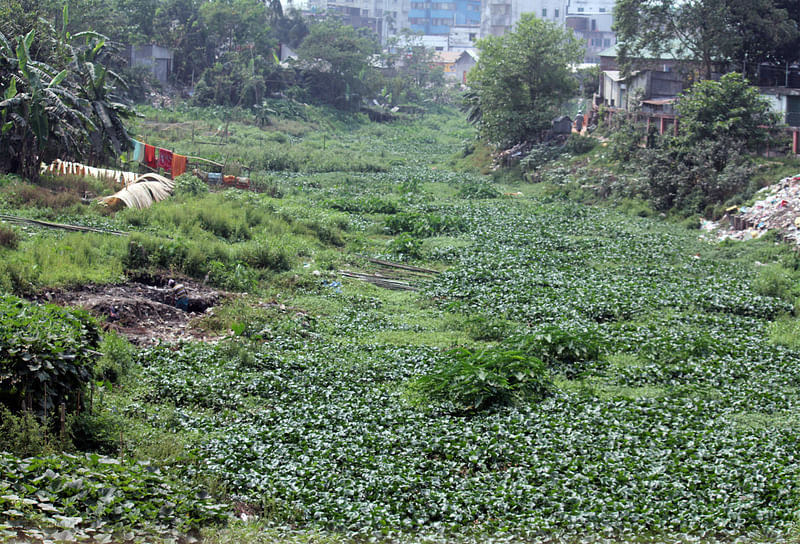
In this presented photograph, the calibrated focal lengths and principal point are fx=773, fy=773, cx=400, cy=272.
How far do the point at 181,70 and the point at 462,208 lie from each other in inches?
1211

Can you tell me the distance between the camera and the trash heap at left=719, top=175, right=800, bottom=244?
59.5 feet

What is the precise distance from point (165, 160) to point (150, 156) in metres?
0.81

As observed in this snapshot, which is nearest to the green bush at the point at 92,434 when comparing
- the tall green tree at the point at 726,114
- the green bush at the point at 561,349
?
the green bush at the point at 561,349

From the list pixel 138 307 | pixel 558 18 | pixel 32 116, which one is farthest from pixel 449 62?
pixel 138 307

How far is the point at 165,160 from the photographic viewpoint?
78.8 ft

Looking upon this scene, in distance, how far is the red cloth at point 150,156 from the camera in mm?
24328

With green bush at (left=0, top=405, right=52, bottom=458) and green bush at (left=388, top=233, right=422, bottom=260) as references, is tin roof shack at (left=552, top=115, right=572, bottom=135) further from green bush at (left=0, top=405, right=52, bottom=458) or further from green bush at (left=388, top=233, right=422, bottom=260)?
green bush at (left=0, top=405, right=52, bottom=458)

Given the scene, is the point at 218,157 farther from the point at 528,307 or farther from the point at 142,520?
the point at 142,520

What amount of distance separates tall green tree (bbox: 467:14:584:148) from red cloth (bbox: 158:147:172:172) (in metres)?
16.1

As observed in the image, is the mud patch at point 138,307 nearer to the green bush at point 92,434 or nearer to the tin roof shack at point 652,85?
the green bush at point 92,434

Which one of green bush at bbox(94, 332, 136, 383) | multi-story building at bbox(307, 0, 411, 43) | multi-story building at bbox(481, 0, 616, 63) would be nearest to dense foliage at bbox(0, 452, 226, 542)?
green bush at bbox(94, 332, 136, 383)

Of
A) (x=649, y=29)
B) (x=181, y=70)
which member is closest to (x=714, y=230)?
(x=649, y=29)

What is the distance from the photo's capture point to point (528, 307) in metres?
13.4

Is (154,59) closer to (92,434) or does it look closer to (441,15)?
(92,434)
